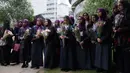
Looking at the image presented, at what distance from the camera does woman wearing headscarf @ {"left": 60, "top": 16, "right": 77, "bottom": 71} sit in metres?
7.87

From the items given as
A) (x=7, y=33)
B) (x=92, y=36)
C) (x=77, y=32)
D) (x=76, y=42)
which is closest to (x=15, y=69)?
(x=7, y=33)

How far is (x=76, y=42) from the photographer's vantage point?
792cm

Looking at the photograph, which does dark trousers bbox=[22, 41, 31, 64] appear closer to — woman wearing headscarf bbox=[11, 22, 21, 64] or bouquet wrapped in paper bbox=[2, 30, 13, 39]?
woman wearing headscarf bbox=[11, 22, 21, 64]

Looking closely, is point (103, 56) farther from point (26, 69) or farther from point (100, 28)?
point (26, 69)

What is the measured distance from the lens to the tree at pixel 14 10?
3514 cm

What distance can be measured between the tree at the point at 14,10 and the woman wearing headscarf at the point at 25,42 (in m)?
25.8

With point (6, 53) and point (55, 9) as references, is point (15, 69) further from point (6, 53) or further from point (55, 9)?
point (55, 9)

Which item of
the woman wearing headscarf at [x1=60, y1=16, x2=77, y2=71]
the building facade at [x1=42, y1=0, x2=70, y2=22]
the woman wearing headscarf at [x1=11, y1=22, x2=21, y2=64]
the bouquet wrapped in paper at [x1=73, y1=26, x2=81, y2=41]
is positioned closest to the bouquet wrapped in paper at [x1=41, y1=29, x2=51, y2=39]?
the woman wearing headscarf at [x1=60, y1=16, x2=77, y2=71]

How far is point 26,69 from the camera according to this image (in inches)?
343

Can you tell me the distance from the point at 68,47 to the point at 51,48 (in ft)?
2.05

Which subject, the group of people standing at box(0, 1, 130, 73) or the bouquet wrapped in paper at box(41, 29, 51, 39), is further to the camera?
the bouquet wrapped in paper at box(41, 29, 51, 39)

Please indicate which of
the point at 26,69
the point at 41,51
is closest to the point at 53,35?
the point at 41,51

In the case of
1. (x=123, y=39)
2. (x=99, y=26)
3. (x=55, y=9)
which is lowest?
(x=123, y=39)

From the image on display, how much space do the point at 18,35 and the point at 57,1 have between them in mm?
102539
